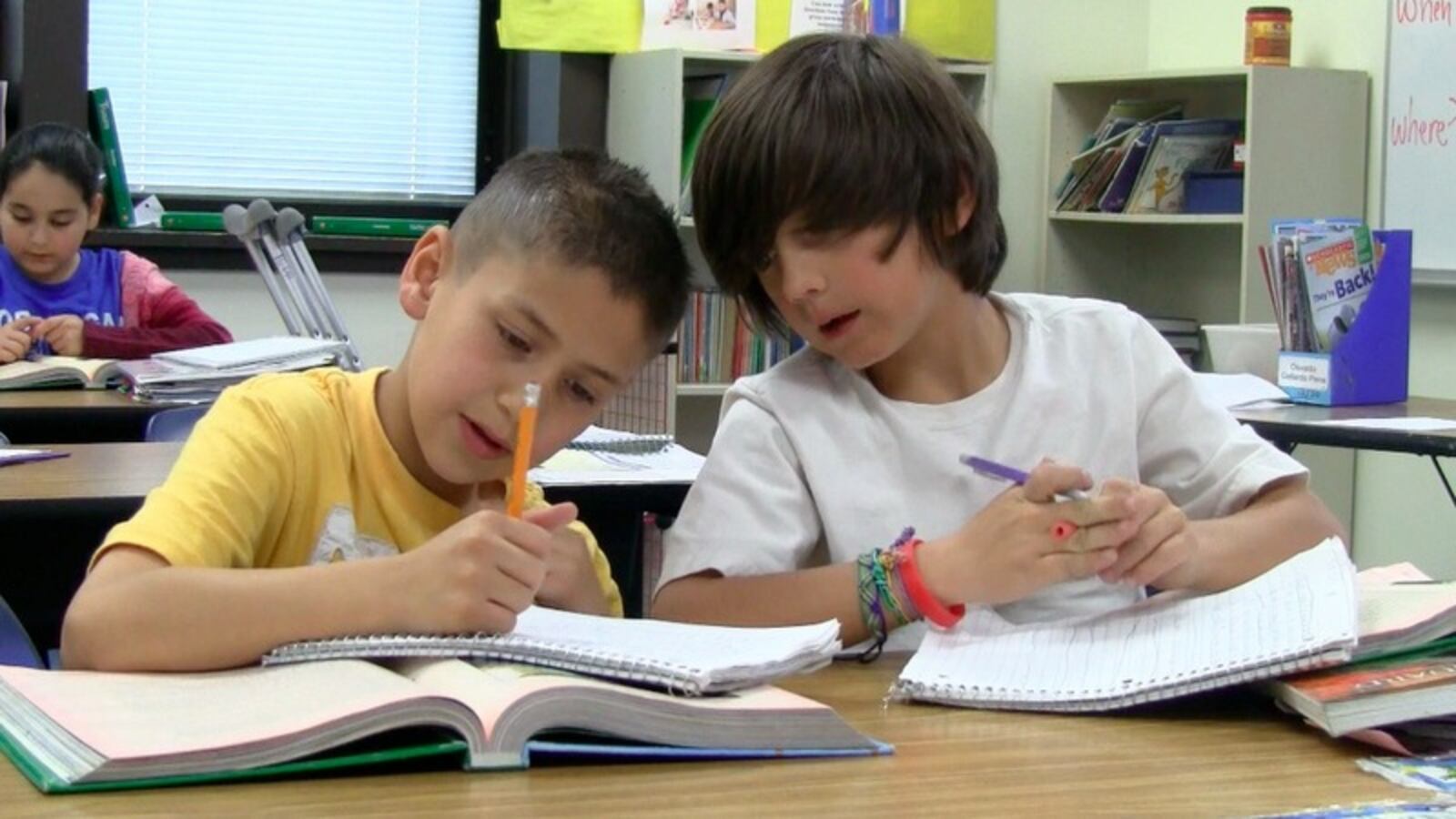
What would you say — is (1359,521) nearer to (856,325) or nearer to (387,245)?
(387,245)

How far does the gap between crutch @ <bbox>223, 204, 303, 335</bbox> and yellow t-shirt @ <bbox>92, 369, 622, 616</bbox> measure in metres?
1.86

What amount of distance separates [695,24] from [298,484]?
3414 millimetres

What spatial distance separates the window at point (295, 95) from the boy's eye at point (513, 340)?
11.9 feet

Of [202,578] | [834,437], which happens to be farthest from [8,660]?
[834,437]

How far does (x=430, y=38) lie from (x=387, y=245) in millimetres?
588

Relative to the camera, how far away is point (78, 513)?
1819 mm

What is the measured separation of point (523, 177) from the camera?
1288 millimetres

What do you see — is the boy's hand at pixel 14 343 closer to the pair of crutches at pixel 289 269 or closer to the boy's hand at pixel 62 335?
the boy's hand at pixel 62 335

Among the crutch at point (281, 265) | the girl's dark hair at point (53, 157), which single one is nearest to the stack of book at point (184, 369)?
the crutch at point (281, 265)

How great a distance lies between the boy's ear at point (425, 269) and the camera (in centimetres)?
130

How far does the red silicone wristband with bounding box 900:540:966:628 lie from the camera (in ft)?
3.93

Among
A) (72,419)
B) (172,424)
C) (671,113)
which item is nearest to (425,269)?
(172,424)

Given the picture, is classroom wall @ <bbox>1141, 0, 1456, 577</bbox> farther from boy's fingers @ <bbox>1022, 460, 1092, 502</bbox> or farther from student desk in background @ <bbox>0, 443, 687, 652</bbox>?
boy's fingers @ <bbox>1022, 460, 1092, 502</bbox>

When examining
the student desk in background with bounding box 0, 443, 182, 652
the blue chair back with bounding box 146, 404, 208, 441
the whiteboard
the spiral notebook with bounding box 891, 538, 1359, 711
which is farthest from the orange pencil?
the whiteboard
